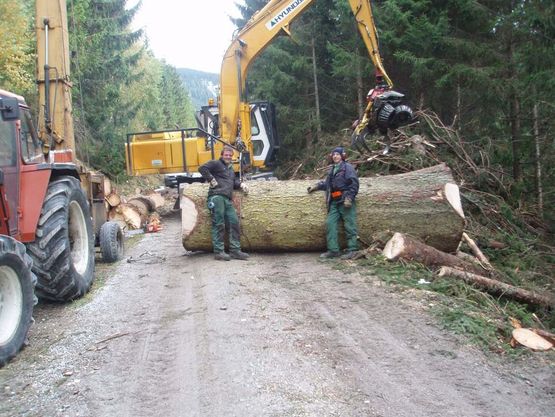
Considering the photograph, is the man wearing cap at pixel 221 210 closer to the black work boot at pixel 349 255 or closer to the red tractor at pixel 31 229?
the black work boot at pixel 349 255

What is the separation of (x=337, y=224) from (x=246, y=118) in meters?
5.17

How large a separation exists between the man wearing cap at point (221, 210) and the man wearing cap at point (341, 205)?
1.34 m

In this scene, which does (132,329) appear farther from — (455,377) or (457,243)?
(457,243)

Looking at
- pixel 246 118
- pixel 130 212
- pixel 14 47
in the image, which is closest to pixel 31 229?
pixel 130 212

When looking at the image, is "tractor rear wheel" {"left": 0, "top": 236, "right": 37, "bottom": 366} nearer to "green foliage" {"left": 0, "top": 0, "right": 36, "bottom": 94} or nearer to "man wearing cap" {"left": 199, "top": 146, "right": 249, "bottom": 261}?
"man wearing cap" {"left": 199, "top": 146, "right": 249, "bottom": 261}

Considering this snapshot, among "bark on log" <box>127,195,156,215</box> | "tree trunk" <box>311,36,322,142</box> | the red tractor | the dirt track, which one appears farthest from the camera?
"tree trunk" <box>311,36,322,142</box>

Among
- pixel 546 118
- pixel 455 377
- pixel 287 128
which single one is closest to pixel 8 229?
pixel 455 377

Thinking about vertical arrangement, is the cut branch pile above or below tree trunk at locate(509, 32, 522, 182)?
below

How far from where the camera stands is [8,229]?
15.2 feet

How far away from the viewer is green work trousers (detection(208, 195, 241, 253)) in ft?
25.0

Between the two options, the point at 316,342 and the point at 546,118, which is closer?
the point at 316,342

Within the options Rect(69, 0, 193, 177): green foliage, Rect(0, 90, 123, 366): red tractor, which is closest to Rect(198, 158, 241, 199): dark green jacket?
Rect(0, 90, 123, 366): red tractor

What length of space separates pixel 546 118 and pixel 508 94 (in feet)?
3.63

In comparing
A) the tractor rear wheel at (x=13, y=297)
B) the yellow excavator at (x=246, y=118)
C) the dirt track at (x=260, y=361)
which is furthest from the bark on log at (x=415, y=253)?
the tractor rear wheel at (x=13, y=297)
